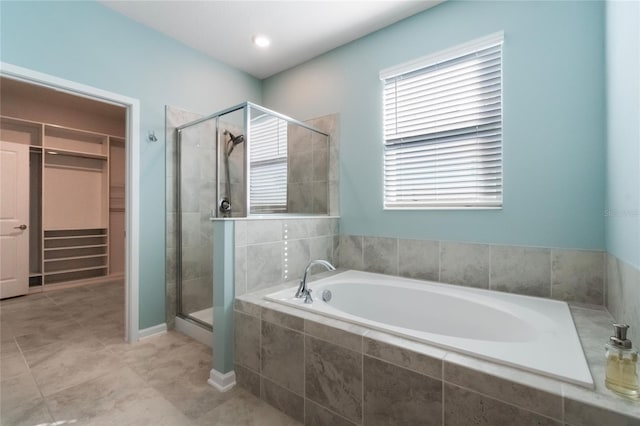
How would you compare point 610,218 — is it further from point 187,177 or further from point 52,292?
point 52,292

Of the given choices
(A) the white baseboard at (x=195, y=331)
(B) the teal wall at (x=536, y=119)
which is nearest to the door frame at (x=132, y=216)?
(A) the white baseboard at (x=195, y=331)

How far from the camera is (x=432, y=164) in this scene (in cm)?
219

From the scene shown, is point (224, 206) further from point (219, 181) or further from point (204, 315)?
point (204, 315)

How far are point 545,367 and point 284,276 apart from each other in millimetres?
1541

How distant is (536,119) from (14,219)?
5429 millimetres

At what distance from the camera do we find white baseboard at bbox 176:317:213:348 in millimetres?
2268

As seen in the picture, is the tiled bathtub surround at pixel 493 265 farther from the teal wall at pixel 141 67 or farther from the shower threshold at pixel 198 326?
the teal wall at pixel 141 67

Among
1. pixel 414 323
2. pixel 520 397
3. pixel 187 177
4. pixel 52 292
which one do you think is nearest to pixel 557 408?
pixel 520 397

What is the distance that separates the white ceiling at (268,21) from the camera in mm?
2143

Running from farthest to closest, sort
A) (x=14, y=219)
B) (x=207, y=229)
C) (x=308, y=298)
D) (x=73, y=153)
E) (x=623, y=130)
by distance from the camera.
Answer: (x=73, y=153), (x=14, y=219), (x=207, y=229), (x=308, y=298), (x=623, y=130)

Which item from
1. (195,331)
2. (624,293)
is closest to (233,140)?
(195,331)

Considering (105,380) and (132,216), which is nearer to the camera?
(105,380)

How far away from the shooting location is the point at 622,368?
824mm

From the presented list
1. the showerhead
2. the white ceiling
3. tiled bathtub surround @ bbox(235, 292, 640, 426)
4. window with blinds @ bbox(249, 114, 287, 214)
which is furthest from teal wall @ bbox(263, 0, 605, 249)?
the showerhead
